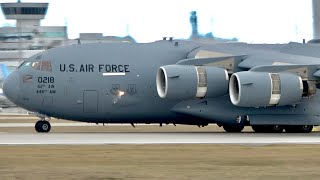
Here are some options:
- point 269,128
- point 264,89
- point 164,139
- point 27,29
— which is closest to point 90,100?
point 164,139

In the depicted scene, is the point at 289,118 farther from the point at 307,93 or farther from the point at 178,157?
the point at 178,157

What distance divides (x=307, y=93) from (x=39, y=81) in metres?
10.7

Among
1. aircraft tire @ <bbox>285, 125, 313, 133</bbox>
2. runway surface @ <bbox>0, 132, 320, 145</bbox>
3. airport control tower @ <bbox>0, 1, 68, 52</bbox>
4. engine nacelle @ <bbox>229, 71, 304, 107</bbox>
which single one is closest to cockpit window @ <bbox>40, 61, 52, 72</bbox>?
runway surface @ <bbox>0, 132, 320, 145</bbox>

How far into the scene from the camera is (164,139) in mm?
33125

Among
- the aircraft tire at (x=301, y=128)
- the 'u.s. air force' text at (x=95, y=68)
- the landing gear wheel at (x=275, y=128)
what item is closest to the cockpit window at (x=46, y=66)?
the 'u.s. air force' text at (x=95, y=68)

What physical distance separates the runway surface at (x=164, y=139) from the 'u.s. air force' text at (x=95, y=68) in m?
2.95

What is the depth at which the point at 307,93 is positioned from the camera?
36656 mm

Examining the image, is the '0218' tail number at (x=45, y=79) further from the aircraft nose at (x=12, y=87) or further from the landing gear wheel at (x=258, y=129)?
the landing gear wheel at (x=258, y=129)

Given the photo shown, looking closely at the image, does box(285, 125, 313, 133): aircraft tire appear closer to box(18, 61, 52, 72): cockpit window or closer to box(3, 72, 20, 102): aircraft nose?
box(18, 61, 52, 72): cockpit window

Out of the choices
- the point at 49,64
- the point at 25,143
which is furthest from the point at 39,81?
the point at 25,143

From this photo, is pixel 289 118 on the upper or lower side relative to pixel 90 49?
lower

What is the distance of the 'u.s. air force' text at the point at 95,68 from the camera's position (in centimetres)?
3753

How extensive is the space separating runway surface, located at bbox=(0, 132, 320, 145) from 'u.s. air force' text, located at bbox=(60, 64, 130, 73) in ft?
9.69

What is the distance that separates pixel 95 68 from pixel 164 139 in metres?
5.81
